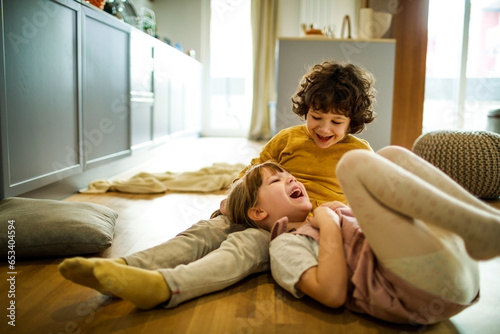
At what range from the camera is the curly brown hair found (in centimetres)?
152

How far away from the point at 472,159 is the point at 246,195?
1.60 meters

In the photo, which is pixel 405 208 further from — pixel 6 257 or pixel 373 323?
pixel 6 257

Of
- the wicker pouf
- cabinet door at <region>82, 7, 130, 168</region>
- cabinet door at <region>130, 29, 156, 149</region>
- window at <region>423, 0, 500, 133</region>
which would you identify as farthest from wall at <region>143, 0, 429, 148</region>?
cabinet door at <region>82, 7, 130, 168</region>

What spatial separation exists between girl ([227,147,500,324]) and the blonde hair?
0.20 metres

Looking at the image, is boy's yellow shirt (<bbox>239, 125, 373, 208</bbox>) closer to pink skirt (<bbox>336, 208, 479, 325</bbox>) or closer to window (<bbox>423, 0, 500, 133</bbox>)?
pink skirt (<bbox>336, 208, 479, 325</bbox>)

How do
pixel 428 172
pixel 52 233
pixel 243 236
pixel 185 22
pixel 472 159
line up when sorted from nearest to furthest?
1. pixel 428 172
2. pixel 243 236
3. pixel 52 233
4. pixel 472 159
5. pixel 185 22

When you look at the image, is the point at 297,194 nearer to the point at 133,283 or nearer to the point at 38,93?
the point at 133,283

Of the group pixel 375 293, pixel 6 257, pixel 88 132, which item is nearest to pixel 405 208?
pixel 375 293

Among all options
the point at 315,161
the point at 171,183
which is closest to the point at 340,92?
the point at 315,161

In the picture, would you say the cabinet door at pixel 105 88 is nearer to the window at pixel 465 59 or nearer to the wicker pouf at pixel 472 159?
the wicker pouf at pixel 472 159

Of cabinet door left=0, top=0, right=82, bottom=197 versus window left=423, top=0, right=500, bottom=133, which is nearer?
cabinet door left=0, top=0, right=82, bottom=197

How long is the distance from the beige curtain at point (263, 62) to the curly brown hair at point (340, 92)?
4989 millimetres

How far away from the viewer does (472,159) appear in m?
2.50

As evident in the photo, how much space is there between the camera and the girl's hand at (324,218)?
4.01 feet
